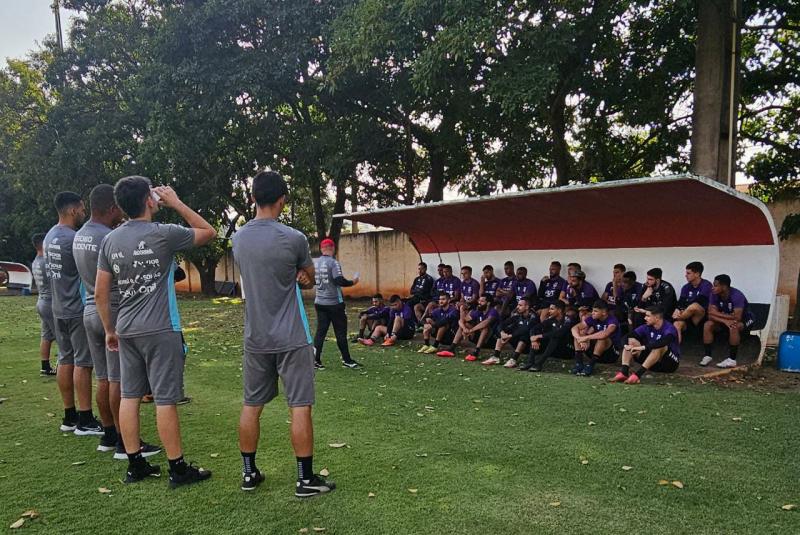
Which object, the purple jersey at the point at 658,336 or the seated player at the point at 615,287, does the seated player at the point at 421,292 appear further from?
the purple jersey at the point at 658,336

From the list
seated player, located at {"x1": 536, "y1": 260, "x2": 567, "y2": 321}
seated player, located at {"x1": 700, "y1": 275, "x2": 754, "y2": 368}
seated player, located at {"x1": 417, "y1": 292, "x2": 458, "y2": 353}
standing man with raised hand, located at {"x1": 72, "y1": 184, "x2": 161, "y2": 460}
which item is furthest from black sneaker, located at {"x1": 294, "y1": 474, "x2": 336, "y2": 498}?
seated player, located at {"x1": 536, "y1": 260, "x2": 567, "y2": 321}

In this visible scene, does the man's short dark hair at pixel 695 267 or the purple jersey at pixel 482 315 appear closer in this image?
the man's short dark hair at pixel 695 267

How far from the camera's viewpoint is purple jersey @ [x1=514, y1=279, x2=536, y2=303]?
9.73 m

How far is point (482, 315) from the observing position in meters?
8.87

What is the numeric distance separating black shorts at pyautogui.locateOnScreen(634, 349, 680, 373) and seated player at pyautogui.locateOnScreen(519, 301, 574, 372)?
1012mm

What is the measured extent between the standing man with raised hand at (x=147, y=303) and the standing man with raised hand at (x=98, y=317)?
52cm

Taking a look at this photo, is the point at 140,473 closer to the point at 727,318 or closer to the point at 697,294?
the point at 727,318

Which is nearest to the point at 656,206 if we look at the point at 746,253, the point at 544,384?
the point at 746,253

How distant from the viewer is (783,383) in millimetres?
6363

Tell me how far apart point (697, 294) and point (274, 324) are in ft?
21.5

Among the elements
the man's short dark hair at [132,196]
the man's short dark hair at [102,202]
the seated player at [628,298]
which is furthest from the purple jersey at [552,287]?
the man's short dark hair at [132,196]

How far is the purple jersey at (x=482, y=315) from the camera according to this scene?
8.59 meters

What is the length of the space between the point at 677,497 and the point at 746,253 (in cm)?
561

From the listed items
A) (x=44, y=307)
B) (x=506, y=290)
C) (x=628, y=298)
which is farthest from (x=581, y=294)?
(x=44, y=307)
